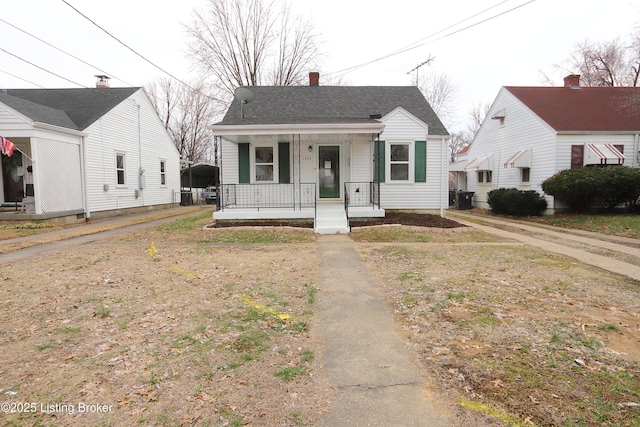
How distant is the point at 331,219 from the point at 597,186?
1100 cm

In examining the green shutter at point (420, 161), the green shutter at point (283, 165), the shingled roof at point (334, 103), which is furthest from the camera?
the shingled roof at point (334, 103)

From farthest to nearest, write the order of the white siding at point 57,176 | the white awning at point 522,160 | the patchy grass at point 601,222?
the white awning at point 522,160 → the white siding at point 57,176 → the patchy grass at point 601,222

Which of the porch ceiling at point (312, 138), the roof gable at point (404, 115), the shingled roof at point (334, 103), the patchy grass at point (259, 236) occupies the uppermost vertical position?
the shingled roof at point (334, 103)

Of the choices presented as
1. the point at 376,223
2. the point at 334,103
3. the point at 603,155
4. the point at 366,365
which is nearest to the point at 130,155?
the point at 334,103

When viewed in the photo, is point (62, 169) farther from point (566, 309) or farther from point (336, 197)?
point (566, 309)

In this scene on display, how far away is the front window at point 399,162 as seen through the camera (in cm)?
1384

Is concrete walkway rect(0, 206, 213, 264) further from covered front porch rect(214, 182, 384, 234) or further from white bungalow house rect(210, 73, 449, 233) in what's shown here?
white bungalow house rect(210, 73, 449, 233)

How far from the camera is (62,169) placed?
1350cm

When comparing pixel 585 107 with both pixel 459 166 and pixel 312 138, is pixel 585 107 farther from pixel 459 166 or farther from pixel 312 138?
pixel 312 138

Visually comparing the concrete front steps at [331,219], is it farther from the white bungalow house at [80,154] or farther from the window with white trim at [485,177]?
the window with white trim at [485,177]

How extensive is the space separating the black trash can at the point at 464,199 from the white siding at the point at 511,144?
0.72 meters

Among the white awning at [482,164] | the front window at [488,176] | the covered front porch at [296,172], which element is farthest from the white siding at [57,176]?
the front window at [488,176]

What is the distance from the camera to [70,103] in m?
16.9

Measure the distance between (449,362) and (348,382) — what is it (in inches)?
39.3
